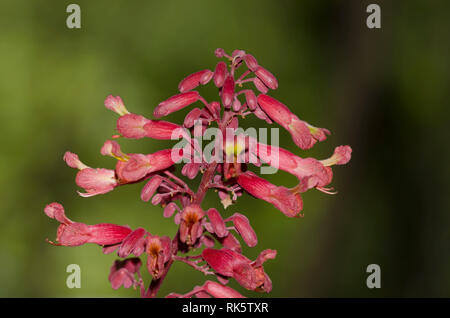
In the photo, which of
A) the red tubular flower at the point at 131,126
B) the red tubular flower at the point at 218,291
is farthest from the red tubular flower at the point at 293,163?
the red tubular flower at the point at 218,291

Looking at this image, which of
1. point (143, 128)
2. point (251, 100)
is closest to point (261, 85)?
point (251, 100)

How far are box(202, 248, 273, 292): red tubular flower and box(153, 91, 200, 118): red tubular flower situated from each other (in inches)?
38.7

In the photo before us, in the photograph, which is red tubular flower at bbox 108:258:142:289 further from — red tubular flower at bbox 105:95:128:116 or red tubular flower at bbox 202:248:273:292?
red tubular flower at bbox 105:95:128:116

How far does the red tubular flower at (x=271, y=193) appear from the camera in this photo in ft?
11.1

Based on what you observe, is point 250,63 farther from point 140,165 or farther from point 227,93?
point 140,165

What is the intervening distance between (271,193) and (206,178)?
447mm

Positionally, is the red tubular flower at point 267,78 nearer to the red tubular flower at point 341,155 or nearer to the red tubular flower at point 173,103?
the red tubular flower at point 173,103

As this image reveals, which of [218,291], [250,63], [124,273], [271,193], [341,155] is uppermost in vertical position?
[250,63]

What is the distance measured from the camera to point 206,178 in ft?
10.9

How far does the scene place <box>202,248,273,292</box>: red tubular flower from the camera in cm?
331

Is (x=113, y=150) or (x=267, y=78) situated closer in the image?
(x=113, y=150)

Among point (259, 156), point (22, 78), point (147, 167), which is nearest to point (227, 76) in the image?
point (259, 156)

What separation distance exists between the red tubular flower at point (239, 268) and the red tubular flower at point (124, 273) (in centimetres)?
57


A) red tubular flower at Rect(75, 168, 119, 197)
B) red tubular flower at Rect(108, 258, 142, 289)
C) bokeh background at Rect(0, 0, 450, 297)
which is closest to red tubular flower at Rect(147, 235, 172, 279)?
red tubular flower at Rect(108, 258, 142, 289)
